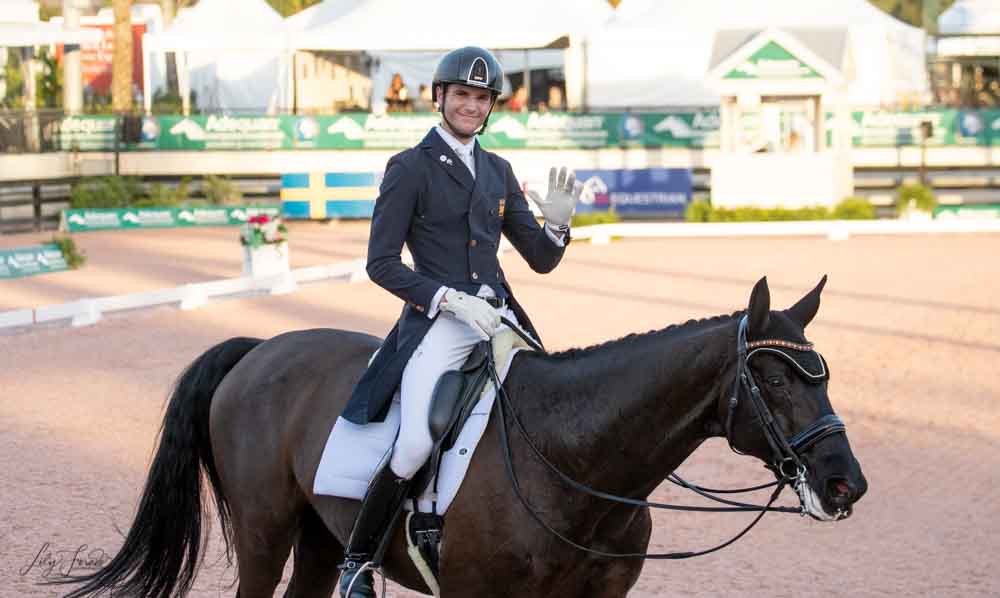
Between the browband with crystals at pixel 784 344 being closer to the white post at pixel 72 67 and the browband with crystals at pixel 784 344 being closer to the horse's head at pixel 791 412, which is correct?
the horse's head at pixel 791 412

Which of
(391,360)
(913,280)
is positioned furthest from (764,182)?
(391,360)

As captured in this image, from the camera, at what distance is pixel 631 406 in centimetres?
456

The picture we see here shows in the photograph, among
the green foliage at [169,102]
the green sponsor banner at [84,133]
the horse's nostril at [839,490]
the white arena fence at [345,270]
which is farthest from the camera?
the green foliage at [169,102]

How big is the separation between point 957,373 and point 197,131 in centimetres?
2244

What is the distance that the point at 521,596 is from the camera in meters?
4.60

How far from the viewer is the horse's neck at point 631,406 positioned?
4.42 m

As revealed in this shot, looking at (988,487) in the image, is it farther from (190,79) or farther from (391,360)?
(190,79)

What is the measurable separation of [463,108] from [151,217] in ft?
87.4

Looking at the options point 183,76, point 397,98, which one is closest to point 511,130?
point 397,98

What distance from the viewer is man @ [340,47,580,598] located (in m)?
4.80

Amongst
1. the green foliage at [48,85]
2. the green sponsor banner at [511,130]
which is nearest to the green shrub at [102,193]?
the green sponsor banner at [511,130]

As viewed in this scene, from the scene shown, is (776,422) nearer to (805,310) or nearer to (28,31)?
(805,310)

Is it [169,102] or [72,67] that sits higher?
[72,67]

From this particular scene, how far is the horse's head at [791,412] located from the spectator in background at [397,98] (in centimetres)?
2846
